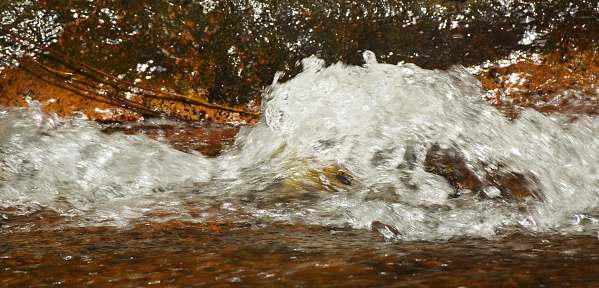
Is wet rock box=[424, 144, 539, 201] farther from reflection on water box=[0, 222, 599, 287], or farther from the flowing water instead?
reflection on water box=[0, 222, 599, 287]

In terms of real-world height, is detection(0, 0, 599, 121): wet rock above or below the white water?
above

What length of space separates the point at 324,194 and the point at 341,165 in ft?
1.27

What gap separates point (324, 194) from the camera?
6.94 feet

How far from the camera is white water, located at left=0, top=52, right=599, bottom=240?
6.07ft

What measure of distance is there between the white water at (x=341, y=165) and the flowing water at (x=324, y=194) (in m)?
0.01

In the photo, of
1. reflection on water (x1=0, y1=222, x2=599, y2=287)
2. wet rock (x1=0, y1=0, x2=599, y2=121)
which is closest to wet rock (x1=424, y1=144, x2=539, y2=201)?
reflection on water (x1=0, y1=222, x2=599, y2=287)

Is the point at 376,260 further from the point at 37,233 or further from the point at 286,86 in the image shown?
the point at 286,86

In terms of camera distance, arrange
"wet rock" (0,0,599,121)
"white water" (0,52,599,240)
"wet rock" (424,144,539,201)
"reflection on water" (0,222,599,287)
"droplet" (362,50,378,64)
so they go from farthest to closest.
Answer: "droplet" (362,50,378,64) → "wet rock" (0,0,599,121) → "wet rock" (424,144,539,201) → "white water" (0,52,599,240) → "reflection on water" (0,222,599,287)

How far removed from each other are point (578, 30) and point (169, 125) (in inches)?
134

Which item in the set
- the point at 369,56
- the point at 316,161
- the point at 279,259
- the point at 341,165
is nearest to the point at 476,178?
the point at 341,165

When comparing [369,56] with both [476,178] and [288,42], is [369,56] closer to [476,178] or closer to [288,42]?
[288,42]

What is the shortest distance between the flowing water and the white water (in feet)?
0.04

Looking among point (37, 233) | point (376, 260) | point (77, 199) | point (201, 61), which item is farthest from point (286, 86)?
point (376, 260)

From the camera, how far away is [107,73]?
12.3ft
